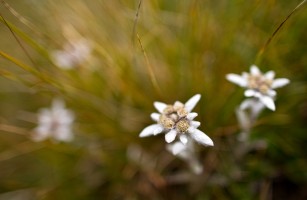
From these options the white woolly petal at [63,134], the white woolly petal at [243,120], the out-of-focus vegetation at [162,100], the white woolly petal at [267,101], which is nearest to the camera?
the white woolly petal at [267,101]

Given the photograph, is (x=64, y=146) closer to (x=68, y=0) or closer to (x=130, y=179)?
(x=130, y=179)

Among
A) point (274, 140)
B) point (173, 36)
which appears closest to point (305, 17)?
point (274, 140)

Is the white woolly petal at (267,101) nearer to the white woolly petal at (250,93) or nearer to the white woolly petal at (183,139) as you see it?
the white woolly petal at (250,93)

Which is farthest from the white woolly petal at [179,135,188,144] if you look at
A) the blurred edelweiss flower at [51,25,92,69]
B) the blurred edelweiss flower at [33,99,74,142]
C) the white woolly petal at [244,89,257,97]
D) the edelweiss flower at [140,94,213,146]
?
the blurred edelweiss flower at [51,25,92,69]

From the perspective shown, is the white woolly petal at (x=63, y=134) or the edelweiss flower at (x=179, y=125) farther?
the white woolly petal at (x=63, y=134)

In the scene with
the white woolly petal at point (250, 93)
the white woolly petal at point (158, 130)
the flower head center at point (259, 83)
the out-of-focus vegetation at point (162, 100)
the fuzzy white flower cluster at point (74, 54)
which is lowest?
the white woolly petal at point (158, 130)

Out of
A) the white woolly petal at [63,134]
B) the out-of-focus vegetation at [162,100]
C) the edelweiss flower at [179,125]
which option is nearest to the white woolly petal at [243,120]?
the out-of-focus vegetation at [162,100]

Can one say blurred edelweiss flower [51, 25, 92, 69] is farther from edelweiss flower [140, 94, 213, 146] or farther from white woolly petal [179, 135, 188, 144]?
white woolly petal [179, 135, 188, 144]
